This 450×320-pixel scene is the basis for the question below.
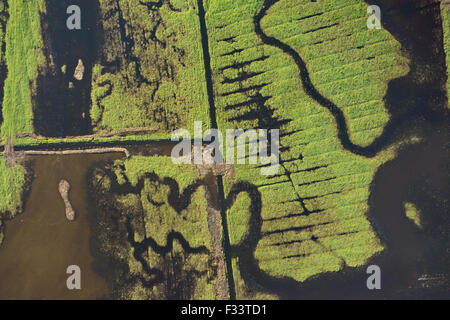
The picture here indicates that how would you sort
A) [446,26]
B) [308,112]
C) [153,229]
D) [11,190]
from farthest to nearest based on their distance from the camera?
[11,190] → [153,229] → [308,112] → [446,26]

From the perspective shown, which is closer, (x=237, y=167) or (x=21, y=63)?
(x=237, y=167)

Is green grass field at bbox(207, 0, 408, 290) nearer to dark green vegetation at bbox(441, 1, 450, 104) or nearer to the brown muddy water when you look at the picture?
dark green vegetation at bbox(441, 1, 450, 104)

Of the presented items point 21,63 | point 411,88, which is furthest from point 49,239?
point 411,88

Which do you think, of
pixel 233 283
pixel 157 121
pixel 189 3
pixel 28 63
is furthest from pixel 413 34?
pixel 28 63

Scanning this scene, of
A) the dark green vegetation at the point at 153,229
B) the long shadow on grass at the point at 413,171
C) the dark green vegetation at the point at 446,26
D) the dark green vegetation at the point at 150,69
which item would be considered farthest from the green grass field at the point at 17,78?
the dark green vegetation at the point at 446,26

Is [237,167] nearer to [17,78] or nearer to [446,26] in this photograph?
[446,26]

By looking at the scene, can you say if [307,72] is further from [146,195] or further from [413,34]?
[146,195]

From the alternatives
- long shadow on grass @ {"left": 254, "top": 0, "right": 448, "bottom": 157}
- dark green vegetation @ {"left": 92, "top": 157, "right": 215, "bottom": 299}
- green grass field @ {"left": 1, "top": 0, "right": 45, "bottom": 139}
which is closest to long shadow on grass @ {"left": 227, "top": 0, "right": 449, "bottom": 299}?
long shadow on grass @ {"left": 254, "top": 0, "right": 448, "bottom": 157}

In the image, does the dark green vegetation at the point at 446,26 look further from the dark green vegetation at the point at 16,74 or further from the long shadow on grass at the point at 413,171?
the dark green vegetation at the point at 16,74
